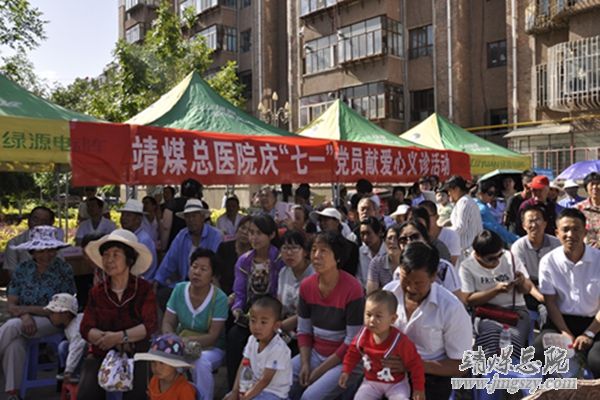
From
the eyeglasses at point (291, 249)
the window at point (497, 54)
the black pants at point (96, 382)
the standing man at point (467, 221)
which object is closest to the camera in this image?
the black pants at point (96, 382)

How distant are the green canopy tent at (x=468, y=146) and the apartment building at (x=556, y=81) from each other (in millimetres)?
5621

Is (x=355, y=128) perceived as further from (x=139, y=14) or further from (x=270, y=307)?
(x=139, y=14)

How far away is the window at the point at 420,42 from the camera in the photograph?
2200 centimetres

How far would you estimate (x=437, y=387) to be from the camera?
2854mm

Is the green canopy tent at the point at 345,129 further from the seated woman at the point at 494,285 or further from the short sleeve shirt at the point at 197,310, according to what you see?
the short sleeve shirt at the point at 197,310

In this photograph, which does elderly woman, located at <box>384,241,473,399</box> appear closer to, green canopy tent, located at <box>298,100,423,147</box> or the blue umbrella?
green canopy tent, located at <box>298,100,423,147</box>

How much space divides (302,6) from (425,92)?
8.20m

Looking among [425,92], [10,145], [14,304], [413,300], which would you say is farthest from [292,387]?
[425,92]

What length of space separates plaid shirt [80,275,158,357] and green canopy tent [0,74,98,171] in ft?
7.33

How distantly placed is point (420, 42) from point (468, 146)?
A: 36.8 ft

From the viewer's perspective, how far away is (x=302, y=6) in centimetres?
2569

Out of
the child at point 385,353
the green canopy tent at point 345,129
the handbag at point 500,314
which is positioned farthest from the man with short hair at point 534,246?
the green canopy tent at point 345,129

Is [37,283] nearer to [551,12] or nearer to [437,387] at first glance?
[437,387]

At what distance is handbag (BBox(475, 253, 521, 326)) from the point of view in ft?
11.8
